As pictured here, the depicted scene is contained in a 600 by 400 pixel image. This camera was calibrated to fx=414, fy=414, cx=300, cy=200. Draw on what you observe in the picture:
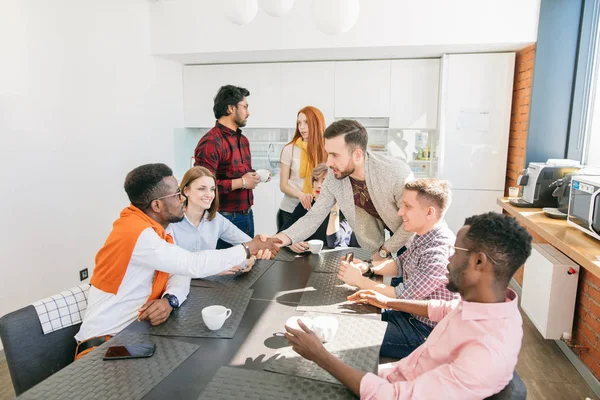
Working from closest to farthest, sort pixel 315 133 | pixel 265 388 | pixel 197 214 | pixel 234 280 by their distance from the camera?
pixel 265 388 < pixel 234 280 < pixel 197 214 < pixel 315 133

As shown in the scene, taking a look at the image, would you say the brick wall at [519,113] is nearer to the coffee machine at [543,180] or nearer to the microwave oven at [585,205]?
the coffee machine at [543,180]

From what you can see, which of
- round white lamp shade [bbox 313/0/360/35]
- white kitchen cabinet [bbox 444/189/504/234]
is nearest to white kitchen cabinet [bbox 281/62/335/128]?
white kitchen cabinet [bbox 444/189/504/234]

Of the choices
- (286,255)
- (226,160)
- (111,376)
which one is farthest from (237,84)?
(111,376)

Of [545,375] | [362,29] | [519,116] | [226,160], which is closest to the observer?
[545,375]

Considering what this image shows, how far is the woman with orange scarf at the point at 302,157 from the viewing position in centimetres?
298

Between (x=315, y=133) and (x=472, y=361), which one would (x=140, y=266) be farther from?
(x=315, y=133)

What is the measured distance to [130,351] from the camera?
45.9 inches

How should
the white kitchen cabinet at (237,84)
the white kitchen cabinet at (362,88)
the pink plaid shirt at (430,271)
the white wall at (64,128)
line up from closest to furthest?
the pink plaid shirt at (430,271)
the white wall at (64,128)
the white kitchen cabinet at (362,88)
the white kitchen cabinet at (237,84)

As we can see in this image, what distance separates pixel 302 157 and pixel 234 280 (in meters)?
1.51

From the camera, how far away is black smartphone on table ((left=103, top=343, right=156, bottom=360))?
1.15 meters

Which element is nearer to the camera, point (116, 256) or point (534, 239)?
point (116, 256)

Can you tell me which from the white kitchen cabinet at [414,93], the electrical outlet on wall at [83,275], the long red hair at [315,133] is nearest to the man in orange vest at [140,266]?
the long red hair at [315,133]

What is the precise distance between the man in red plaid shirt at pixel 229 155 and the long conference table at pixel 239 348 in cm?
124

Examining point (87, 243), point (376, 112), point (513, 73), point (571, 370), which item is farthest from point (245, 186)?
point (513, 73)
